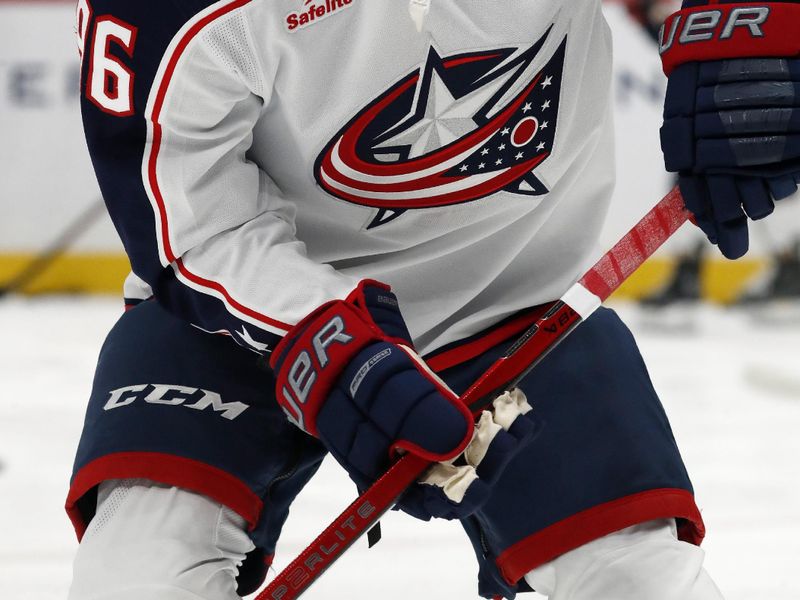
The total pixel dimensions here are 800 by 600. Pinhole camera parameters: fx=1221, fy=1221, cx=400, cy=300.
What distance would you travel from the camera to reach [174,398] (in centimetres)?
117

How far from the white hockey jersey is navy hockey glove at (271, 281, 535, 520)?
5 centimetres

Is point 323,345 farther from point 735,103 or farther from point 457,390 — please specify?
point 735,103

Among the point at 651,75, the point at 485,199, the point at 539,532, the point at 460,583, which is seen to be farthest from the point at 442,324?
the point at 651,75

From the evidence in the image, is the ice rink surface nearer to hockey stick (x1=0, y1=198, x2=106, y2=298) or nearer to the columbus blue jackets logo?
hockey stick (x1=0, y1=198, x2=106, y2=298)

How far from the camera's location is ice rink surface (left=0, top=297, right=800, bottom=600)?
1646mm

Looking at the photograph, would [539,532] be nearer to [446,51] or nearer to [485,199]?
[485,199]

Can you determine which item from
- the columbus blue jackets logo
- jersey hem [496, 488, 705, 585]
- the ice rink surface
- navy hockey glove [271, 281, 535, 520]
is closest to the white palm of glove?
navy hockey glove [271, 281, 535, 520]

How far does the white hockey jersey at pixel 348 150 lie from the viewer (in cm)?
104

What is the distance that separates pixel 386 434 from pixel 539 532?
0.79 ft

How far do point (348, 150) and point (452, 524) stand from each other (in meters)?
0.90

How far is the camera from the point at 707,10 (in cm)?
108

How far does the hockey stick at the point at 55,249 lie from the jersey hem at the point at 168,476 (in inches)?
122

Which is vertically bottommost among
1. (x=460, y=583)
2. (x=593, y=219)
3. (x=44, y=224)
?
(x=44, y=224)

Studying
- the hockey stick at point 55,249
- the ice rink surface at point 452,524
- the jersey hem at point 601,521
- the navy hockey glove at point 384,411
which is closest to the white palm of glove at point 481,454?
the navy hockey glove at point 384,411
